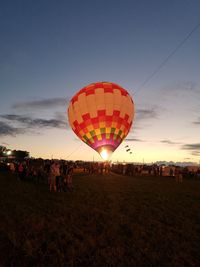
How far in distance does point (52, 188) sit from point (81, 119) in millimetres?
8129

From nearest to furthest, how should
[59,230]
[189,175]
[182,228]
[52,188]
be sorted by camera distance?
[59,230]
[182,228]
[52,188]
[189,175]

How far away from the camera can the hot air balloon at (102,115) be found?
67.0ft

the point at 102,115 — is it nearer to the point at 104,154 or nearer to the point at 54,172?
the point at 104,154

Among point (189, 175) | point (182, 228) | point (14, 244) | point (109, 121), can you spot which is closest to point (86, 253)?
point (14, 244)

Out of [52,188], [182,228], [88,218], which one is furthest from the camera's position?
[52,188]

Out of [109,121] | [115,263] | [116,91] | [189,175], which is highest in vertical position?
[116,91]

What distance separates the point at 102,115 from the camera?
67.1 ft

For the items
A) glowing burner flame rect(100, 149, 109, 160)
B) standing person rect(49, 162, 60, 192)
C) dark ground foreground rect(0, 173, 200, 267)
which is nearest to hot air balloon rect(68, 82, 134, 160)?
glowing burner flame rect(100, 149, 109, 160)

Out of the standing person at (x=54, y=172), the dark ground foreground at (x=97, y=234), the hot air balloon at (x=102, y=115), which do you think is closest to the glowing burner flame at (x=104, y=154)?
the hot air balloon at (x=102, y=115)

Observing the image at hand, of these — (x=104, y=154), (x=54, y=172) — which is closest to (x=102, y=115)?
(x=104, y=154)

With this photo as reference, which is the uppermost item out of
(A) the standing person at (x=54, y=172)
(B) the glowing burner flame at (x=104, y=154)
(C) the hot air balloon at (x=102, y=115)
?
(C) the hot air balloon at (x=102, y=115)

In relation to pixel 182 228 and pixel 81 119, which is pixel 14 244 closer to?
pixel 182 228

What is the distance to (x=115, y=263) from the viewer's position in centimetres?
458

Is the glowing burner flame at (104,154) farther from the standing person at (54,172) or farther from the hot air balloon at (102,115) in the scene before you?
the standing person at (54,172)
